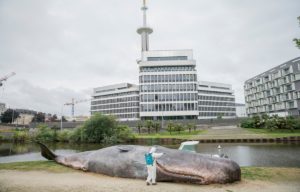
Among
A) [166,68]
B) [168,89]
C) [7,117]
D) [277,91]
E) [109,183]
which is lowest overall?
[109,183]

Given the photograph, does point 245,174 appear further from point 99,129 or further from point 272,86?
point 272,86

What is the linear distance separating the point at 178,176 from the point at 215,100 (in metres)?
137

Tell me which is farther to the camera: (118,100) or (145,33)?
(145,33)

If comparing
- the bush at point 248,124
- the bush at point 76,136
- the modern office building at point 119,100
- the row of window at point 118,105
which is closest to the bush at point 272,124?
the bush at point 248,124

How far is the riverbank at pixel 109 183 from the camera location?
39.2 ft

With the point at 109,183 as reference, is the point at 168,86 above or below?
above

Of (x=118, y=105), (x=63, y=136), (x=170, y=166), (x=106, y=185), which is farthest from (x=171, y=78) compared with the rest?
(x=106, y=185)

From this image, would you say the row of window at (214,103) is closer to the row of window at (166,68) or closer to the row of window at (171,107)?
the row of window at (171,107)

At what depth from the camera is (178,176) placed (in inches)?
532

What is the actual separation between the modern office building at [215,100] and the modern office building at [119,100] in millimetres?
36183

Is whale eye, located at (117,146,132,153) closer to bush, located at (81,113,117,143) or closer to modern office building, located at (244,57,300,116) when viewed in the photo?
bush, located at (81,113,117,143)

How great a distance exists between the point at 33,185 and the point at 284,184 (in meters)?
13.3

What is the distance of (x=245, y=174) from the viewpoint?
53.9ft

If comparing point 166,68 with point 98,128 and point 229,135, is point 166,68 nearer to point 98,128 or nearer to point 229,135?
point 229,135
